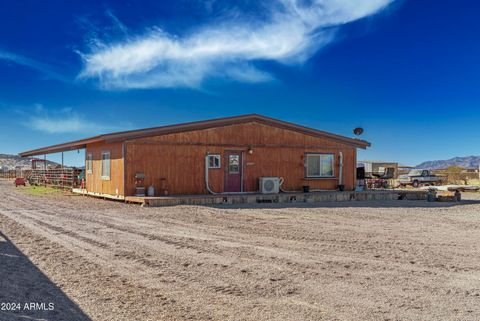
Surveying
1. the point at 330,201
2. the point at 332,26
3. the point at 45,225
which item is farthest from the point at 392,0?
the point at 45,225

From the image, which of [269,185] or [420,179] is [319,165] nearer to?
[269,185]

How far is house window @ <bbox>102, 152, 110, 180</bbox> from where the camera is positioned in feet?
49.0

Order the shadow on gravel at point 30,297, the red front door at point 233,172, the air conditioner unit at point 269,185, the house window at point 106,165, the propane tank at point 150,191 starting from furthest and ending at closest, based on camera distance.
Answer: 1. the air conditioner unit at point 269,185
2. the red front door at point 233,172
3. the house window at point 106,165
4. the propane tank at point 150,191
5. the shadow on gravel at point 30,297

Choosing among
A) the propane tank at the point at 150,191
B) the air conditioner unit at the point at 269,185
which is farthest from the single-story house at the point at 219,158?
the air conditioner unit at the point at 269,185

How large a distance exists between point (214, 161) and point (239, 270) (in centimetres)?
1014

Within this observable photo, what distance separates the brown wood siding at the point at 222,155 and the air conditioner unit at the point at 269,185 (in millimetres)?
428

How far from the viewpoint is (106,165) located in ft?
49.7

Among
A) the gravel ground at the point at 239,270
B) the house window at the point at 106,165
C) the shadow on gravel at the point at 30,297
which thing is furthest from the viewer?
the house window at the point at 106,165

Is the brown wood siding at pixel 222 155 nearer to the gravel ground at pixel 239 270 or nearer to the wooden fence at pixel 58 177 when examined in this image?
the gravel ground at pixel 239 270

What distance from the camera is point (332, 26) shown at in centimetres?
1655

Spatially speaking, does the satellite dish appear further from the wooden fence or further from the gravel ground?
the wooden fence

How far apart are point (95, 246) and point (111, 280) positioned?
1.98 m

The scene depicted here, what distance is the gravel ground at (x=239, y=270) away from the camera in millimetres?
3613

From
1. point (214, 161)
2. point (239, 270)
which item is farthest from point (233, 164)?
point (239, 270)
